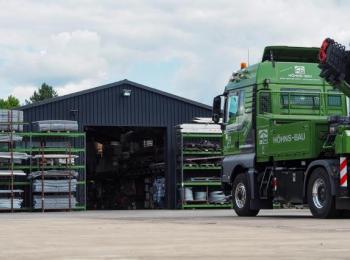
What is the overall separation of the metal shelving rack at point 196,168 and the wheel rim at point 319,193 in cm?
1887

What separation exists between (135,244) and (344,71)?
9557mm

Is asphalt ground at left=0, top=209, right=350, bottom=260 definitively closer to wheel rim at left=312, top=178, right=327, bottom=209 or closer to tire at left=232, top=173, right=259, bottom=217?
wheel rim at left=312, top=178, right=327, bottom=209

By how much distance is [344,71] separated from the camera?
60.2ft

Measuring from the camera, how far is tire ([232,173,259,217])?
2089 centimetres

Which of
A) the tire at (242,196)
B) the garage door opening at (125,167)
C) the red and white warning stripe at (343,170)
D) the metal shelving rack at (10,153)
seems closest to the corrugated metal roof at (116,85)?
the metal shelving rack at (10,153)

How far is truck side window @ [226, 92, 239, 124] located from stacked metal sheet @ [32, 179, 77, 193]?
14313mm

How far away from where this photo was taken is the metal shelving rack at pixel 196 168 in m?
36.9

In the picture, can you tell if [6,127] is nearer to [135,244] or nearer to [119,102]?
[119,102]

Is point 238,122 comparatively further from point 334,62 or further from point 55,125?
point 55,125

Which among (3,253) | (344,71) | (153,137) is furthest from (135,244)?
(153,137)

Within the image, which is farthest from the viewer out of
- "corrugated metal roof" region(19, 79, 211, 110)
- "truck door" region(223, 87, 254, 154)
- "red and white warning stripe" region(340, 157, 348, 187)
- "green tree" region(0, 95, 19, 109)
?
"green tree" region(0, 95, 19, 109)

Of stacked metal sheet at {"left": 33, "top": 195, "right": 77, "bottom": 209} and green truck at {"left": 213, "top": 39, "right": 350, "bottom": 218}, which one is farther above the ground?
green truck at {"left": 213, "top": 39, "right": 350, "bottom": 218}

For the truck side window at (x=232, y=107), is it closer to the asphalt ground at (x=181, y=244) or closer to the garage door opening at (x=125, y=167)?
the asphalt ground at (x=181, y=244)

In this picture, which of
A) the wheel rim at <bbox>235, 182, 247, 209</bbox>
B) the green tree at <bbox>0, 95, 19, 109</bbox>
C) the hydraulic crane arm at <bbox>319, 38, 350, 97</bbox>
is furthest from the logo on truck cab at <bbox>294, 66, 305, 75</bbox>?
the green tree at <bbox>0, 95, 19, 109</bbox>
